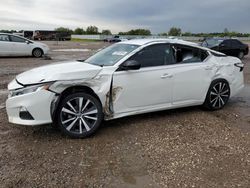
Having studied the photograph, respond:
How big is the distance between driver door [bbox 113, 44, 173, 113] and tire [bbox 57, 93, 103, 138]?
1.26 ft

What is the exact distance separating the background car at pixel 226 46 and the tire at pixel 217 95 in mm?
12054

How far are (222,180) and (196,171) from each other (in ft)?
1.03

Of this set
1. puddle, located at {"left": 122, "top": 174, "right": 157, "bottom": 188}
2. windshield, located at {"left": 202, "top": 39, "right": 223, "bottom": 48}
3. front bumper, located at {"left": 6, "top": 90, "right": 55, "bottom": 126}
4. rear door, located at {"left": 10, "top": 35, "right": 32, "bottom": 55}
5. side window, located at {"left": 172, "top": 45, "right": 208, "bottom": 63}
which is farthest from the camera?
windshield, located at {"left": 202, "top": 39, "right": 223, "bottom": 48}

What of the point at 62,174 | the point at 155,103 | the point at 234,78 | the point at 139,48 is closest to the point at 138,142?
the point at 155,103

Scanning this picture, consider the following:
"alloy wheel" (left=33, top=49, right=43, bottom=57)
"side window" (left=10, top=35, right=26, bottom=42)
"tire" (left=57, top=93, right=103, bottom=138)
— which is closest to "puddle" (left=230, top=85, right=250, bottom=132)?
"tire" (left=57, top=93, right=103, bottom=138)

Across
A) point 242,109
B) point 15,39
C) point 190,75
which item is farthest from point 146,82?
point 15,39

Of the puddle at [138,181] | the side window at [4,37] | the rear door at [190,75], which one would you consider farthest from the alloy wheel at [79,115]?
the side window at [4,37]

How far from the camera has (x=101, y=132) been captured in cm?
449

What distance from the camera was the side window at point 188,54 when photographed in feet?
17.0

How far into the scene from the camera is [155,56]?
4.94 meters

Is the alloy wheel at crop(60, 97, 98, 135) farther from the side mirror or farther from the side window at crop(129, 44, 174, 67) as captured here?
the side window at crop(129, 44, 174, 67)

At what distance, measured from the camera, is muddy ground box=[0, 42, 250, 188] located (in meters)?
3.07

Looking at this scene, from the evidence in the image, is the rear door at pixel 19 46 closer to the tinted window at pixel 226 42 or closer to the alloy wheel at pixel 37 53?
the alloy wheel at pixel 37 53

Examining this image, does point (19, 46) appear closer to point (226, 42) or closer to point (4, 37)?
point (4, 37)
